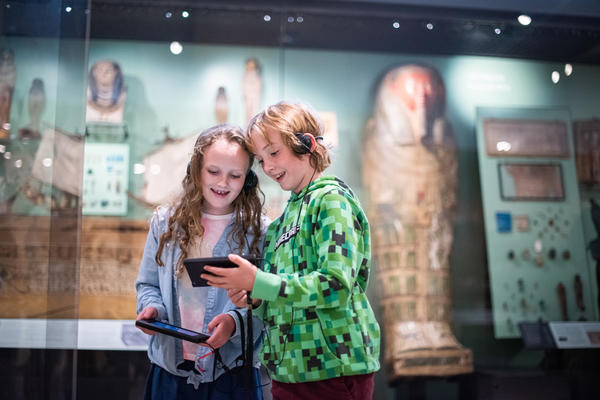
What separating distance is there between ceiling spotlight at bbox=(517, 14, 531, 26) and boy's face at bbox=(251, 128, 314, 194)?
222 cm

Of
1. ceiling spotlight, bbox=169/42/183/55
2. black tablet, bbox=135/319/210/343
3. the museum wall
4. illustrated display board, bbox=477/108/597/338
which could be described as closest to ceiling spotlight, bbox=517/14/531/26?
the museum wall

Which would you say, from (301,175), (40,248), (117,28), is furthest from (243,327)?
(117,28)

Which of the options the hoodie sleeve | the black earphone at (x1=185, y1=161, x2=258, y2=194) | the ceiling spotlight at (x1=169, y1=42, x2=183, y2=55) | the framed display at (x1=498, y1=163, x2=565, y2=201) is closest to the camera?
the hoodie sleeve

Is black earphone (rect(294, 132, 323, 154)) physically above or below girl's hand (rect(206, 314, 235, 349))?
above

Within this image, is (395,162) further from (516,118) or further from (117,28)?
(117,28)

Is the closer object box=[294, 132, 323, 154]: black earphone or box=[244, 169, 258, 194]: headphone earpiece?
box=[294, 132, 323, 154]: black earphone

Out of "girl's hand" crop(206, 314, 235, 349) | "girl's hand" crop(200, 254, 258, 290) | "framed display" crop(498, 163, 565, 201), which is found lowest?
"girl's hand" crop(206, 314, 235, 349)

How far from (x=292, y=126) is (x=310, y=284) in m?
0.45

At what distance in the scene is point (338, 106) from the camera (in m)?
3.32

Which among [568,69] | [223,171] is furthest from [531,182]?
[223,171]

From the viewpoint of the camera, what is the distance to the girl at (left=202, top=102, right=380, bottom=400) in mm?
1132

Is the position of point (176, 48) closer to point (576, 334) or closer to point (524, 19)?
point (524, 19)

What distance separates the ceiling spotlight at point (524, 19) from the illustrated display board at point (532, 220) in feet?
2.01

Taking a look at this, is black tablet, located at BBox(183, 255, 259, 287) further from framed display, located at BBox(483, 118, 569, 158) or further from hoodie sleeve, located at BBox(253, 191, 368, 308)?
framed display, located at BBox(483, 118, 569, 158)
